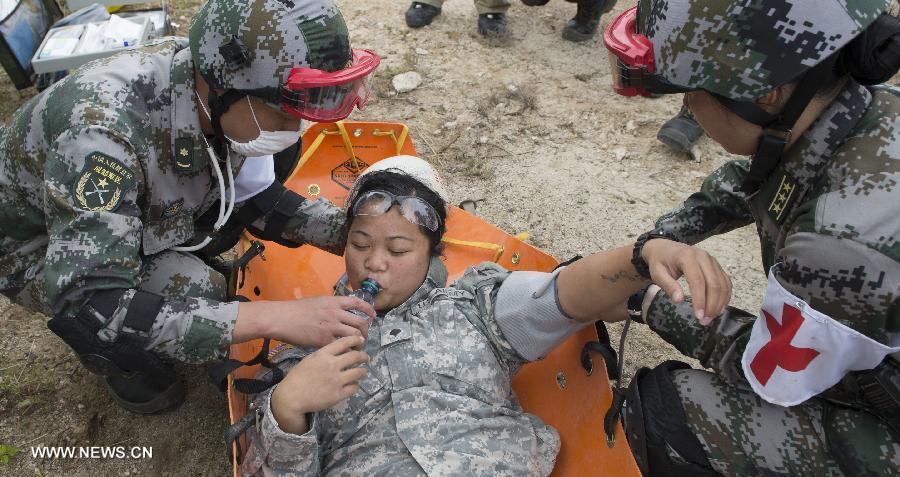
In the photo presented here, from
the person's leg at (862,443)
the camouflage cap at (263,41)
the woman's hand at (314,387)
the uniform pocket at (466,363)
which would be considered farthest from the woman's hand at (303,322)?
the person's leg at (862,443)

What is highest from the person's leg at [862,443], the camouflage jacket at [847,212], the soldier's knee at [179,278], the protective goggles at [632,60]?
the protective goggles at [632,60]

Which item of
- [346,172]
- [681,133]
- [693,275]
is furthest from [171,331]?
[681,133]

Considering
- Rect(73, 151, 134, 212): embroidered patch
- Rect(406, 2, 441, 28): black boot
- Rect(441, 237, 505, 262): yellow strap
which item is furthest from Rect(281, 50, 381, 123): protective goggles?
Rect(406, 2, 441, 28): black boot

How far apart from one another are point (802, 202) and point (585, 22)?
458 cm

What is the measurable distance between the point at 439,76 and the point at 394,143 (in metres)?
1.90

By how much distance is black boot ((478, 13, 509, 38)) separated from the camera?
20.0 feet

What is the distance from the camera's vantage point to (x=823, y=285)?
1.77 meters

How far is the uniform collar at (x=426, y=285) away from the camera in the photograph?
8.85ft

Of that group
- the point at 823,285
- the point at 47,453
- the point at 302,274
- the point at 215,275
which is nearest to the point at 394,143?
the point at 302,274

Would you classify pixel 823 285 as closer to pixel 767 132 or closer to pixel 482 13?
pixel 767 132

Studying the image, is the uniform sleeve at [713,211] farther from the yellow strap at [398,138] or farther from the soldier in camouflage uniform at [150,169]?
the yellow strap at [398,138]

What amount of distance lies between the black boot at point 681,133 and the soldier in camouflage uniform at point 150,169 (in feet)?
9.91

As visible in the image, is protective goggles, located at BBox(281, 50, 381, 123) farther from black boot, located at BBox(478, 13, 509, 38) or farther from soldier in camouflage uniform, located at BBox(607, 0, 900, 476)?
black boot, located at BBox(478, 13, 509, 38)

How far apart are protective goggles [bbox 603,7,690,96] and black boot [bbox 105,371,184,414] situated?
225 cm
